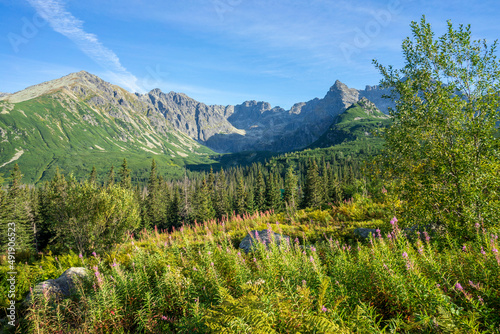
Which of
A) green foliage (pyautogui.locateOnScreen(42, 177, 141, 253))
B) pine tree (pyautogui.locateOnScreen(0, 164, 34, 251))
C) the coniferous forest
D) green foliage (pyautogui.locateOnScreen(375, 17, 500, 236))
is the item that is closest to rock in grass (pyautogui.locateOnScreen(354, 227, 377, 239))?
the coniferous forest

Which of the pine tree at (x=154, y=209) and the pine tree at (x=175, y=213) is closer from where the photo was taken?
the pine tree at (x=154, y=209)

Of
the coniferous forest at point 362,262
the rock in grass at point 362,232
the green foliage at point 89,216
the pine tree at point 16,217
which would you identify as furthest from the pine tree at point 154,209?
the rock in grass at point 362,232

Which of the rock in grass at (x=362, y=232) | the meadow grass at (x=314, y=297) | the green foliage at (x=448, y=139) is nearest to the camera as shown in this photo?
the meadow grass at (x=314, y=297)

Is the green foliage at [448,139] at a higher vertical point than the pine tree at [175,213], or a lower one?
higher

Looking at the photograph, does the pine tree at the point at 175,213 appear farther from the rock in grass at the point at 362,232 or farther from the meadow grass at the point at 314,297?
the meadow grass at the point at 314,297

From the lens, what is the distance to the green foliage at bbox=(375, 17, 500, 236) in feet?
23.4

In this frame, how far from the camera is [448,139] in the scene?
8.01 metres

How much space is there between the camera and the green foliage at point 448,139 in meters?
7.12

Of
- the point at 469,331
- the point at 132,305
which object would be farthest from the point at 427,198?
the point at 132,305

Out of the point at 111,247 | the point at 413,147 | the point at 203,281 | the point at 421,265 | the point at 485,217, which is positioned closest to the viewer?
the point at 421,265

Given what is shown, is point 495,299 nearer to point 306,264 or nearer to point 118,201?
point 306,264

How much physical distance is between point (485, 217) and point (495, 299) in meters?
5.34

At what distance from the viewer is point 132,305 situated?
5.16 metres

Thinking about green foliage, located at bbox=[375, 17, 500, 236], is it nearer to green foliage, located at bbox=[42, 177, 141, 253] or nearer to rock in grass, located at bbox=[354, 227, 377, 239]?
rock in grass, located at bbox=[354, 227, 377, 239]
